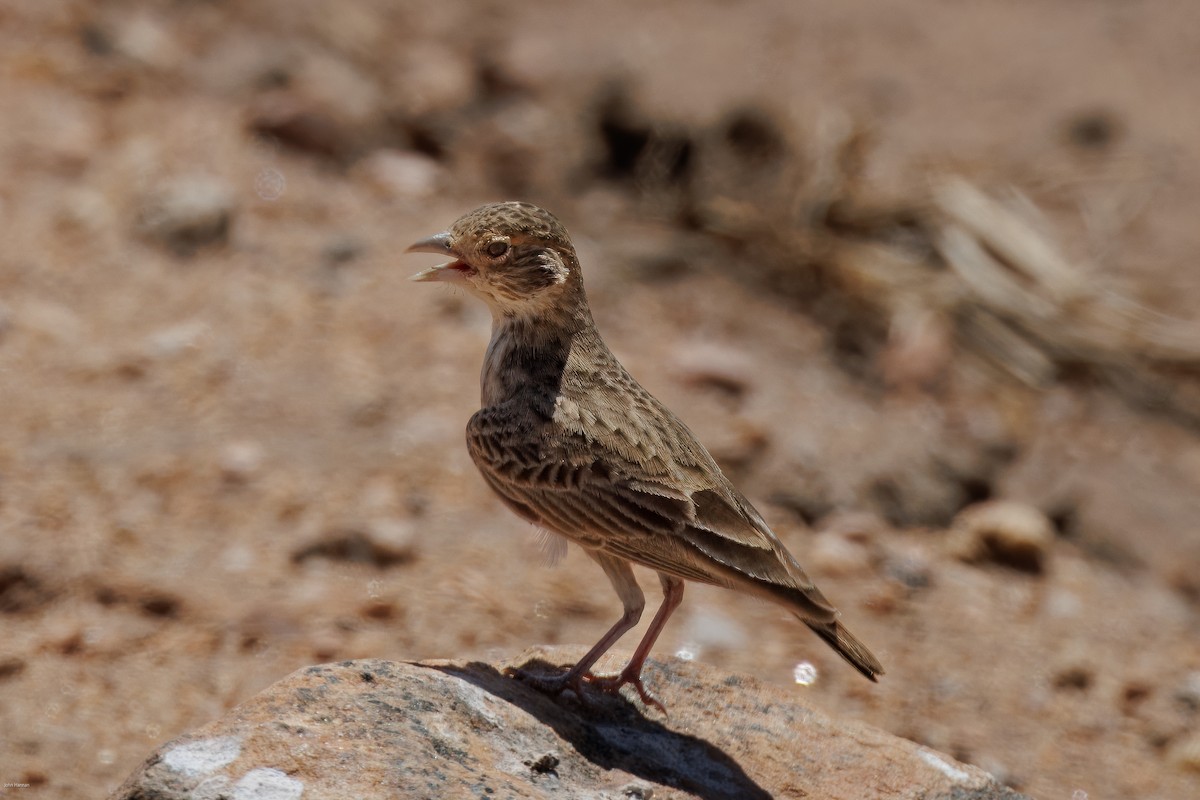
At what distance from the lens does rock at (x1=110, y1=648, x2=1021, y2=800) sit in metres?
3.73

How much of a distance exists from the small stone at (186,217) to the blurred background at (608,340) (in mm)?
28

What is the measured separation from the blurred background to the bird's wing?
1.60 meters

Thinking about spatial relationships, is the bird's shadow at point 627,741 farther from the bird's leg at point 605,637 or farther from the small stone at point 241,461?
the small stone at point 241,461

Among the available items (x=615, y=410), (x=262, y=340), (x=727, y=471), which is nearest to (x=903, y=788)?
(x=615, y=410)

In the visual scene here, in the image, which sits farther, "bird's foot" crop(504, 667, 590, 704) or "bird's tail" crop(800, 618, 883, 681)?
"bird's foot" crop(504, 667, 590, 704)

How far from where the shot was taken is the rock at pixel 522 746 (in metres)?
3.73

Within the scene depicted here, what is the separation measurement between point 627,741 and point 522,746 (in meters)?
0.50

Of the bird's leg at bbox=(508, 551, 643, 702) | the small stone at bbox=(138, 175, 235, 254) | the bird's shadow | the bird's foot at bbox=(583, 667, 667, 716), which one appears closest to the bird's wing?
the bird's leg at bbox=(508, 551, 643, 702)

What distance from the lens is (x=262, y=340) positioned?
8.22 m

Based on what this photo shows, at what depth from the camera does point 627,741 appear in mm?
4660

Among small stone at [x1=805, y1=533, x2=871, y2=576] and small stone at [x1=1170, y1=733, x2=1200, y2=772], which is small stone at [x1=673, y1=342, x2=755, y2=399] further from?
small stone at [x1=1170, y1=733, x2=1200, y2=772]

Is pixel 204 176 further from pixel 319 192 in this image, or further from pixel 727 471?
pixel 727 471

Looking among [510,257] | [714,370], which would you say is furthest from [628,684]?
[714,370]

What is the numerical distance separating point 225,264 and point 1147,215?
301 inches
